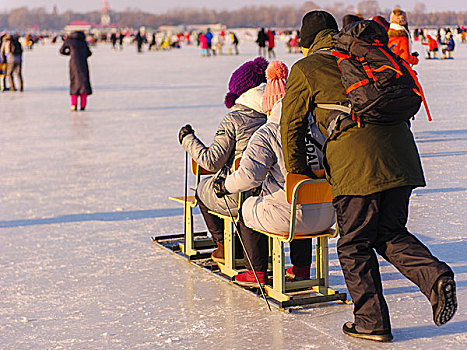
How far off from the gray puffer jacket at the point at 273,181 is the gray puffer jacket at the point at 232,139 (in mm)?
385

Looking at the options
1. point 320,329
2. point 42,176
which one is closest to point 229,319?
point 320,329

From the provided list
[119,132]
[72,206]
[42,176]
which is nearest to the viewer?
[72,206]

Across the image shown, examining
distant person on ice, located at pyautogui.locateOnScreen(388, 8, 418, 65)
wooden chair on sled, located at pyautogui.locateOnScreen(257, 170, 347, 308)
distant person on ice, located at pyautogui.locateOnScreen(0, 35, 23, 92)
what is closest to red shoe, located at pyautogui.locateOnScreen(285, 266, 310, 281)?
wooden chair on sled, located at pyautogui.locateOnScreen(257, 170, 347, 308)

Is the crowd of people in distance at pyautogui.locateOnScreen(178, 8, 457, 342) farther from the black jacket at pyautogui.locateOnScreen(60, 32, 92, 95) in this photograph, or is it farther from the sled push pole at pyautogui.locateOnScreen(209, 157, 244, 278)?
the black jacket at pyautogui.locateOnScreen(60, 32, 92, 95)

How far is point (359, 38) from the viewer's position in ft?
10.3

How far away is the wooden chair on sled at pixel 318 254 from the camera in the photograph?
11.7 feet

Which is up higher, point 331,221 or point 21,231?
point 331,221

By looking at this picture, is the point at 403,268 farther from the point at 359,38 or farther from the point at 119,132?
the point at 119,132

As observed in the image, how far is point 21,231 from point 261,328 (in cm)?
256

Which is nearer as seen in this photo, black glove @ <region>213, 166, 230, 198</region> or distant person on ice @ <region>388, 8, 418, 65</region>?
black glove @ <region>213, 166, 230, 198</region>

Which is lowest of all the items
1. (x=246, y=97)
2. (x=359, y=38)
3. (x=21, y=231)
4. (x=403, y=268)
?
(x=21, y=231)

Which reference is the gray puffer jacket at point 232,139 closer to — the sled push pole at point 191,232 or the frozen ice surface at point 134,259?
the sled push pole at point 191,232

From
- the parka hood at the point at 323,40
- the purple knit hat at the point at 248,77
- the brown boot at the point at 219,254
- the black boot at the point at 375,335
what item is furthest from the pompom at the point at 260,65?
the black boot at the point at 375,335

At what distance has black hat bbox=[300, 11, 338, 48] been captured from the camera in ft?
11.7
